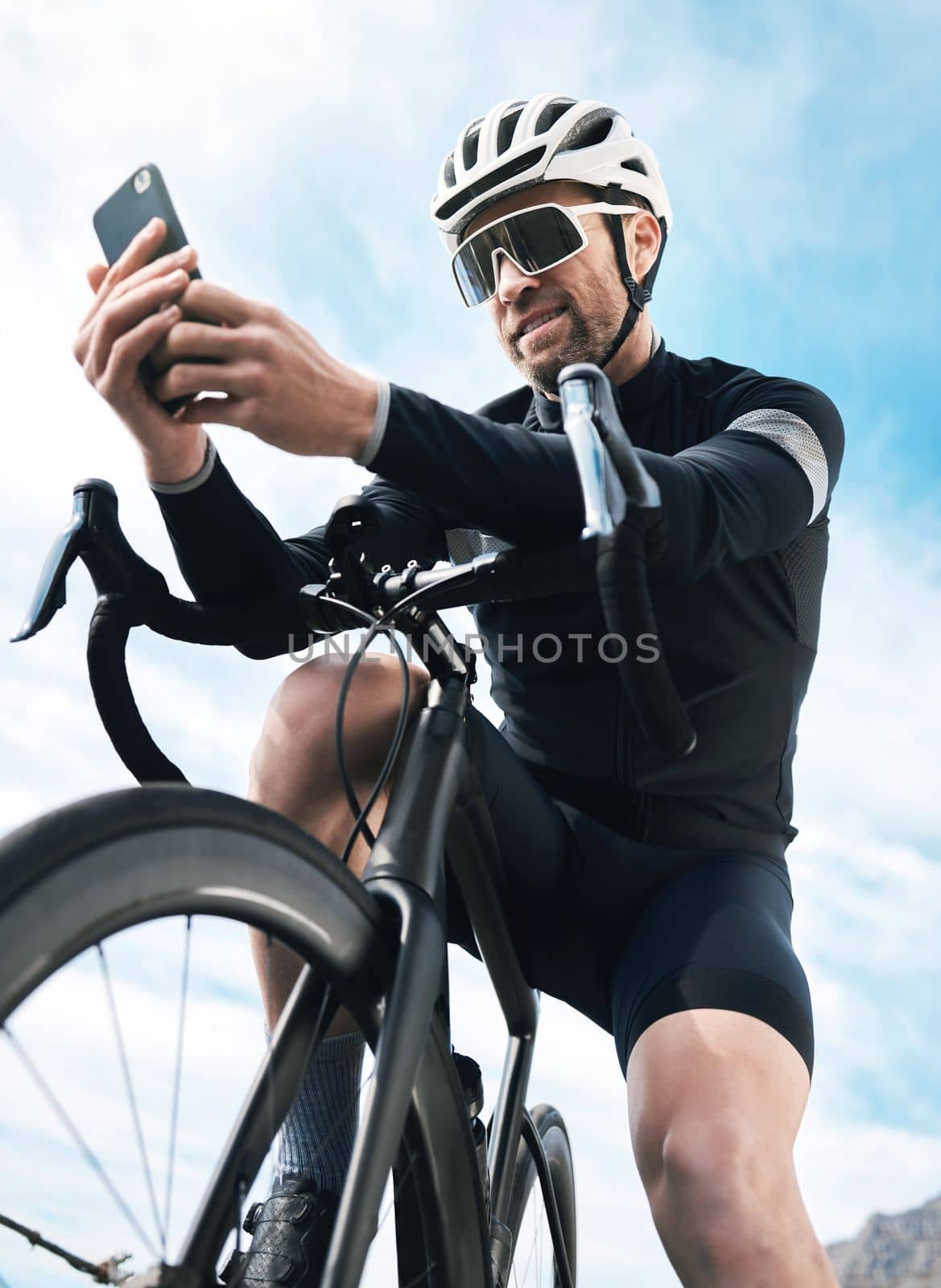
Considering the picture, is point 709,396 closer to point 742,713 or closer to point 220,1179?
point 742,713

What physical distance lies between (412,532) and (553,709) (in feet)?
1.38

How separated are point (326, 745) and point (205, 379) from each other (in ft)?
1.68

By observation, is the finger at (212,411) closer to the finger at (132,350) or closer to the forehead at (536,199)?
the finger at (132,350)

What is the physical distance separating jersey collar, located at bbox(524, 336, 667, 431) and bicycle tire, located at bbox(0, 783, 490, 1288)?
4.09 feet

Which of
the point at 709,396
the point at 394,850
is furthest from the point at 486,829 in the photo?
the point at 709,396

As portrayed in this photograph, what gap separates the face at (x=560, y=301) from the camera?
6.69 ft

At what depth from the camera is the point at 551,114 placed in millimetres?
2176

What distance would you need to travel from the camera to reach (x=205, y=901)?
36.1 inches

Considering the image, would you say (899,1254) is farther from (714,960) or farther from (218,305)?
(218,305)

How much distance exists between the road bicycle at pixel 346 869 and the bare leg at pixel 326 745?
0.05m

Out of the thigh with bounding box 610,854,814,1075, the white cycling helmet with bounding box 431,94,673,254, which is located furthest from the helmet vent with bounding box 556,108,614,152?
the thigh with bounding box 610,854,814,1075

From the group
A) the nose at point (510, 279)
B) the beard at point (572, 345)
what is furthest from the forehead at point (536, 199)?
the beard at point (572, 345)

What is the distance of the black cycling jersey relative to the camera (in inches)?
45.3

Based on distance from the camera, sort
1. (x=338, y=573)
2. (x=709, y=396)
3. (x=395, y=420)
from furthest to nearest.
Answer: (x=709, y=396), (x=338, y=573), (x=395, y=420)
